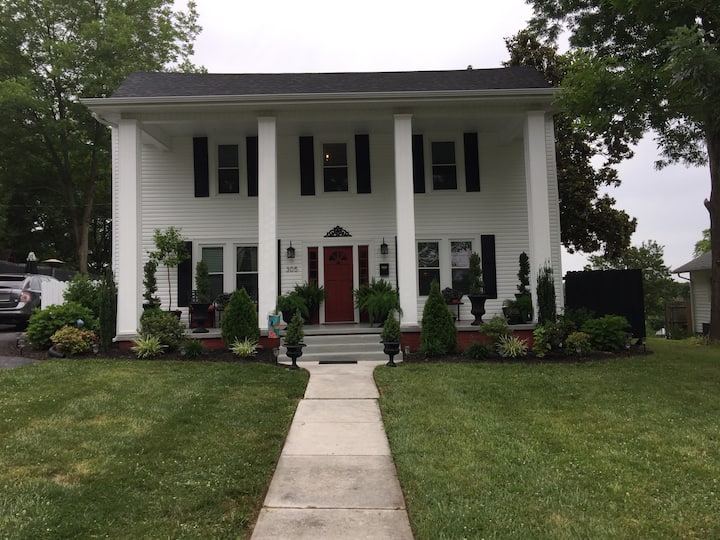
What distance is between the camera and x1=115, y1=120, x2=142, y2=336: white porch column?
9.39m

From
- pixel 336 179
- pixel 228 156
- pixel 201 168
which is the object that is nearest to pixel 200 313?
pixel 201 168

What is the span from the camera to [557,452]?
162 inches

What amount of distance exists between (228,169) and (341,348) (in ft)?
18.0

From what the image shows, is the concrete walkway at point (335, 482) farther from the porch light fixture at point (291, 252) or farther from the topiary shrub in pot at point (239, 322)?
the porch light fixture at point (291, 252)

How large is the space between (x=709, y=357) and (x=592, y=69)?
19.2 ft

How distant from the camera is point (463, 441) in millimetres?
4336

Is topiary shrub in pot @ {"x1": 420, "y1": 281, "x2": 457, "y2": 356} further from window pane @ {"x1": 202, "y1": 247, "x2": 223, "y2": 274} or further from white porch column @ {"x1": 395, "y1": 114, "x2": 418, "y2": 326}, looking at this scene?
window pane @ {"x1": 202, "y1": 247, "x2": 223, "y2": 274}

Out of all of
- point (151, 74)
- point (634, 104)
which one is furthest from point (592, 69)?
point (151, 74)

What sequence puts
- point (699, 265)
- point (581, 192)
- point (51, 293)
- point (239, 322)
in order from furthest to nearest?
point (699, 265)
point (581, 192)
point (51, 293)
point (239, 322)

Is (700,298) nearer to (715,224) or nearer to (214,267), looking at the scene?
(715,224)

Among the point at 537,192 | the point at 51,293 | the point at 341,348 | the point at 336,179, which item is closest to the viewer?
the point at 341,348

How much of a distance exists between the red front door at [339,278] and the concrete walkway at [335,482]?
5.89 metres

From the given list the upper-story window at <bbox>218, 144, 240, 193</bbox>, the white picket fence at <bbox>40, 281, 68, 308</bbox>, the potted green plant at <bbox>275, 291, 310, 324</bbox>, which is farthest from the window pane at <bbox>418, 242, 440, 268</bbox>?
the white picket fence at <bbox>40, 281, 68, 308</bbox>

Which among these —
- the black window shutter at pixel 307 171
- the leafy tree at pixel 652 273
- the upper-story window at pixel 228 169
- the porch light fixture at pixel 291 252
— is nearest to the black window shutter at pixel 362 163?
the black window shutter at pixel 307 171
